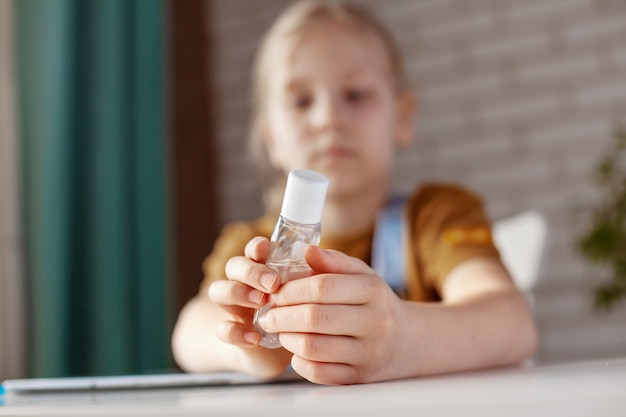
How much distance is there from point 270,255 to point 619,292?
1778mm

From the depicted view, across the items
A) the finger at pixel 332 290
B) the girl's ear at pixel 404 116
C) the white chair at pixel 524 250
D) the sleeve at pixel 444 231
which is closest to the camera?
the finger at pixel 332 290

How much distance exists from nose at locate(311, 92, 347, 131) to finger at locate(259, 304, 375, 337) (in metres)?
0.71

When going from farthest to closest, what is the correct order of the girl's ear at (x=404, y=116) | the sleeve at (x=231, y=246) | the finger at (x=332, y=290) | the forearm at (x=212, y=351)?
the girl's ear at (x=404, y=116) < the sleeve at (x=231, y=246) < the forearm at (x=212, y=351) < the finger at (x=332, y=290)

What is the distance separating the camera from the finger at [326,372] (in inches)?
21.5

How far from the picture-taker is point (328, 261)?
1.79ft

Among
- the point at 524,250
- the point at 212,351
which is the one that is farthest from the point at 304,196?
the point at 524,250

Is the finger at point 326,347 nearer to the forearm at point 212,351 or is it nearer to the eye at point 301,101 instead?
the forearm at point 212,351

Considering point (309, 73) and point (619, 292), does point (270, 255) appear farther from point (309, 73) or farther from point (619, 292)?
point (619, 292)

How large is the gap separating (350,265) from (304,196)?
0.06 metres

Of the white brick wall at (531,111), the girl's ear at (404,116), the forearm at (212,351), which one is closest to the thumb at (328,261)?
the forearm at (212,351)

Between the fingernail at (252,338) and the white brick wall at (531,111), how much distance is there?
2.37 metres

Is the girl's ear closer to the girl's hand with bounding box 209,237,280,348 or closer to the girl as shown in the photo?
the girl

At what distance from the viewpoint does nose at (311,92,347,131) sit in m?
1.23

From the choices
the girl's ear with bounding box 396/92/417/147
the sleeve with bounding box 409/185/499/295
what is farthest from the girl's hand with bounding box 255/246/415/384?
Result: the girl's ear with bounding box 396/92/417/147
